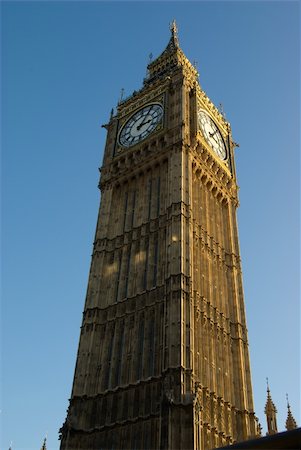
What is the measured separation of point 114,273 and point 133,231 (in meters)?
3.80

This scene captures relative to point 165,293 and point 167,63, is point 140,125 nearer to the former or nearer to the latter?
point 167,63

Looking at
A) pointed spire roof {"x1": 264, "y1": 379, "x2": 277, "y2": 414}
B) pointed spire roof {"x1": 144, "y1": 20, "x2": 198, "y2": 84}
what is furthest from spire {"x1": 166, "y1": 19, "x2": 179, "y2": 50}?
pointed spire roof {"x1": 264, "y1": 379, "x2": 277, "y2": 414}

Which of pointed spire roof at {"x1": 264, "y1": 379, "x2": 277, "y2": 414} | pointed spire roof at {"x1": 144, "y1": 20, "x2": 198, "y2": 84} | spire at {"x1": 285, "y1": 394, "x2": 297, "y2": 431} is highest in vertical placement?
pointed spire roof at {"x1": 144, "y1": 20, "x2": 198, "y2": 84}

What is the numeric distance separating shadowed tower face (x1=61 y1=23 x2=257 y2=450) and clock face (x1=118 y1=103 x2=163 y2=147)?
0.13 metres

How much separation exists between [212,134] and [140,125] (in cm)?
665

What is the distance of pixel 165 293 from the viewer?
1499 inches

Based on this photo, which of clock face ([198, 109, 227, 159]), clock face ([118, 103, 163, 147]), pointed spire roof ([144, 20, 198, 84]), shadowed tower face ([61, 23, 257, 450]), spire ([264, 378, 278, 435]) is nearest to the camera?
shadowed tower face ([61, 23, 257, 450])

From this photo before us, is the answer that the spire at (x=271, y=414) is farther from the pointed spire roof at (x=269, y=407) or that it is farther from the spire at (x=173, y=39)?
the spire at (x=173, y=39)

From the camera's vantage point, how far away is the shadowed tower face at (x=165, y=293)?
33.6 meters

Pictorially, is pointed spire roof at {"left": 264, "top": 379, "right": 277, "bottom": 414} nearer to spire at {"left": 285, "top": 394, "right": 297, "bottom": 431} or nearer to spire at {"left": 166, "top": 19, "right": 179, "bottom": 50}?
spire at {"left": 285, "top": 394, "right": 297, "bottom": 431}

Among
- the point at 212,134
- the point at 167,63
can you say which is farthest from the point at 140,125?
the point at 167,63

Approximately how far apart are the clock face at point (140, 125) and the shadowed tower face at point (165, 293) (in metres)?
0.13

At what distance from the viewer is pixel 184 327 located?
35.2m

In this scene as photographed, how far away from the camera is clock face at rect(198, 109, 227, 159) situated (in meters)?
52.6
